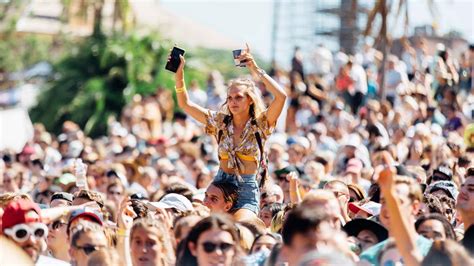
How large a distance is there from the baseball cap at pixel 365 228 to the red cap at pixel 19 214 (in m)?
1.95

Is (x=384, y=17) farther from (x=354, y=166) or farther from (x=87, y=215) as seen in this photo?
(x=87, y=215)

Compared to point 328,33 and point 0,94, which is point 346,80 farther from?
point 0,94

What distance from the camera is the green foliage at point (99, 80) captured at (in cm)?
2653

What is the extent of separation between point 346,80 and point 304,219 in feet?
46.1

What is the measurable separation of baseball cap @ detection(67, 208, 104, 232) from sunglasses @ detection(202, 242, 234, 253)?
3.78 feet

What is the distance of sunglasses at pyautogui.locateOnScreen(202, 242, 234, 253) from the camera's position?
261 inches

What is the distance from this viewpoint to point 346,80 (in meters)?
20.2

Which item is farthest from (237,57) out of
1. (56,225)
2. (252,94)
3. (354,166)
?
(354,166)

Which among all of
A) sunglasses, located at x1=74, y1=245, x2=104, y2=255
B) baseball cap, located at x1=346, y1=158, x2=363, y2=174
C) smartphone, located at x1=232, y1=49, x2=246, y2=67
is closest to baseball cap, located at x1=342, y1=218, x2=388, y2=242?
sunglasses, located at x1=74, y1=245, x2=104, y2=255

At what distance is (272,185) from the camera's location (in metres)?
10.6

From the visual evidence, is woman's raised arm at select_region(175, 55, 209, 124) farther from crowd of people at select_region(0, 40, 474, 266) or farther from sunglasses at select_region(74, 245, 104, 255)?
sunglasses at select_region(74, 245, 104, 255)

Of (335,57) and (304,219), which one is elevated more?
(304,219)

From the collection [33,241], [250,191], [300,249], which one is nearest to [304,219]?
[300,249]

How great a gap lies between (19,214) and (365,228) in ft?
7.00
